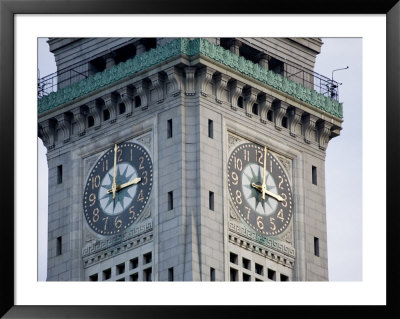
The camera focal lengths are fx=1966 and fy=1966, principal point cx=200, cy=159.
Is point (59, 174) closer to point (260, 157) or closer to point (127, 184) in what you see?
point (127, 184)

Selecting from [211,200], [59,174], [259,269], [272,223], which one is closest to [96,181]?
[59,174]

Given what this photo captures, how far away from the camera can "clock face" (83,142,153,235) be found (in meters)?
71.4

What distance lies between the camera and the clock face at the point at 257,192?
2795 inches

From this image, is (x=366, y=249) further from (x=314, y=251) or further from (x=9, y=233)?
(x=314, y=251)

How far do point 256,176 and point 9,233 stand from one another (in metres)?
39.6

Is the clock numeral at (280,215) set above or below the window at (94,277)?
above

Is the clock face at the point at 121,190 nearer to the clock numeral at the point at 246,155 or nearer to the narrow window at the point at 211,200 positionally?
the narrow window at the point at 211,200

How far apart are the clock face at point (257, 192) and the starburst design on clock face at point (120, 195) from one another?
3648 millimetres

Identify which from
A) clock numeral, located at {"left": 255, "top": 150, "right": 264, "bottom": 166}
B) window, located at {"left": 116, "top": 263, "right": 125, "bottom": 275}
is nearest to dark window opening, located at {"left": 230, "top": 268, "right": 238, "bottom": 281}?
window, located at {"left": 116, "top": 263, "right": 125, "bottom": 275}

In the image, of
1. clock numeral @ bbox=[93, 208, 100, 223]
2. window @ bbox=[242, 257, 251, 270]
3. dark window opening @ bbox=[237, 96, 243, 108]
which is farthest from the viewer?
dark window opening @ bbox=[237, 96, 243, 108]

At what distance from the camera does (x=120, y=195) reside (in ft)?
234

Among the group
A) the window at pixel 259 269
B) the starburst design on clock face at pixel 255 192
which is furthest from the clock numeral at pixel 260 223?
the window at pixel 259 269

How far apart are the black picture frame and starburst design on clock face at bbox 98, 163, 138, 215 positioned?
1503 inches

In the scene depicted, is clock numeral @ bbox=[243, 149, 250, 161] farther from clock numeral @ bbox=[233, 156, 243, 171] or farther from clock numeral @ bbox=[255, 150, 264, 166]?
clock numeral @ bbox=[255, 150, 264, 166]
